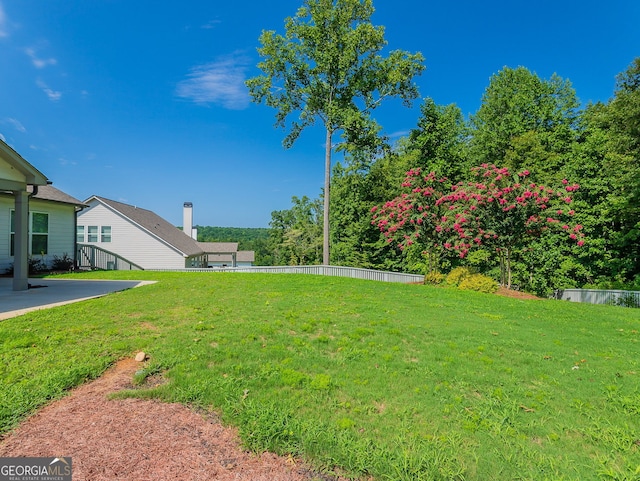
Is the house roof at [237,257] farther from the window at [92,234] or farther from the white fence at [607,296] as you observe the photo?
the white fence at [607,296]

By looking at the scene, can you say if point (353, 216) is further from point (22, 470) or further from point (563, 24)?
point (22, 470)

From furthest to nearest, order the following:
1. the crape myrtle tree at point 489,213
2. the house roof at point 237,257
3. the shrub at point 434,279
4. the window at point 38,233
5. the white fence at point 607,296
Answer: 1. the house roof at point 237,257
2. the window at point 38,233
3. the shrub at point 434,279
4. the white fence at point 607,296
5. the crape myrtle tree at point 489,213

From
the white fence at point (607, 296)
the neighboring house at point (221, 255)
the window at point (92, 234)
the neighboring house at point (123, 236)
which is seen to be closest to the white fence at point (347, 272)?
the white fence at point (607, 296)

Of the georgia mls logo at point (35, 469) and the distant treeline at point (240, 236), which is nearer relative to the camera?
the georgia mls logo at point (35, 469)

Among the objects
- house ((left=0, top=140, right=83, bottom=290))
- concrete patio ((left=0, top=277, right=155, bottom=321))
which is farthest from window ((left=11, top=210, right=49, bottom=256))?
concrete patio ((left=0, top=277, right=155, bottom=321))

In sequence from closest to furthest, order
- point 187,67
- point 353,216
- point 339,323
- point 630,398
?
point 630,398 < point 339,323 < point 187,67 < point 353,216

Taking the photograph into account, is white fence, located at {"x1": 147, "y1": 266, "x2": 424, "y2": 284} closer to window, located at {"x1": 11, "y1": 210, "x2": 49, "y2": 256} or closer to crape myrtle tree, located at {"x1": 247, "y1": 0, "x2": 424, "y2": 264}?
crape myrtle tree, located at {"x1": 247, "y1": 0, "x2": 424, "y2": 264}

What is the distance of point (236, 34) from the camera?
54.2 feet

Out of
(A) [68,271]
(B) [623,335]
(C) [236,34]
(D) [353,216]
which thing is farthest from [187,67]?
(B) [623,335]

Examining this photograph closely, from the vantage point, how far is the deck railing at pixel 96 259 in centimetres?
1545

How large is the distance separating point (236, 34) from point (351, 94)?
21.9ft

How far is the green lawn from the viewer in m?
2.24

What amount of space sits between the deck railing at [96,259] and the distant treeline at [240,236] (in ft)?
135

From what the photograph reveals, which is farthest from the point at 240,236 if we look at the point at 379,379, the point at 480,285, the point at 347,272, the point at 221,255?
the point at 379,379
